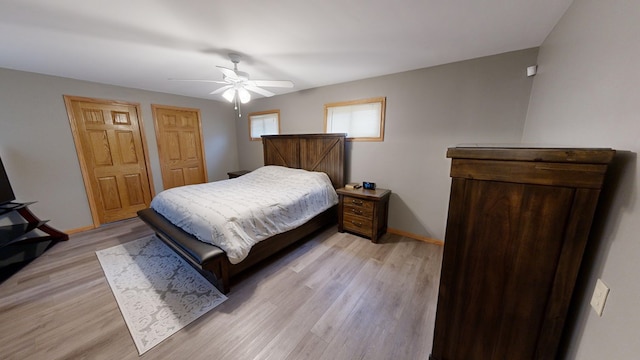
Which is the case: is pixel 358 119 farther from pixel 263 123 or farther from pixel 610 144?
pixel 610 144

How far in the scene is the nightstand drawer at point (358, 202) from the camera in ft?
9.44

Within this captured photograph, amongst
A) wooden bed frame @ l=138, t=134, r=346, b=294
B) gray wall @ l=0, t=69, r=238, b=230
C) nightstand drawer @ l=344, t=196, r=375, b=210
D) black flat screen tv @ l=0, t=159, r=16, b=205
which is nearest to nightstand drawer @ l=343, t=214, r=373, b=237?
nightstand drawer @ l=344, t=196, r=375, b=210

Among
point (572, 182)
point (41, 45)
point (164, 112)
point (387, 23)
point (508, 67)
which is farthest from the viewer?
point (164, 112)

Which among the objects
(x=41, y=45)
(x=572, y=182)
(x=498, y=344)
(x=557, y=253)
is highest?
(x=41, y=45)

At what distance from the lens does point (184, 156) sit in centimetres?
442

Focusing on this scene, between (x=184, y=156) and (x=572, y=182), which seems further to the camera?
(x=184, y=156)

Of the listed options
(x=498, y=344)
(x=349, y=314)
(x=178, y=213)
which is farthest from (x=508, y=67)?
(x=178, y=213)

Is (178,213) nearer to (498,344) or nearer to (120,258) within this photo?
(120,258)

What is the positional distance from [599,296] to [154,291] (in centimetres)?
303

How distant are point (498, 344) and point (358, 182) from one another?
252 centimetres

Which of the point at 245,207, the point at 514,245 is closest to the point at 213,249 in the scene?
the point at 245,207

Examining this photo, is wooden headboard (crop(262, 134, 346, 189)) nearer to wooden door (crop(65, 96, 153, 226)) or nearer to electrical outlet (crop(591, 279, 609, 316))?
wooden door (crop(65, 96, 153, 226))

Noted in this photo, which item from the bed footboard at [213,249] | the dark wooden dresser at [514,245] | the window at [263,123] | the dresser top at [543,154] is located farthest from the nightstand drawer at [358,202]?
the window at [263,123]

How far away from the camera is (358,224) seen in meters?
3.03
